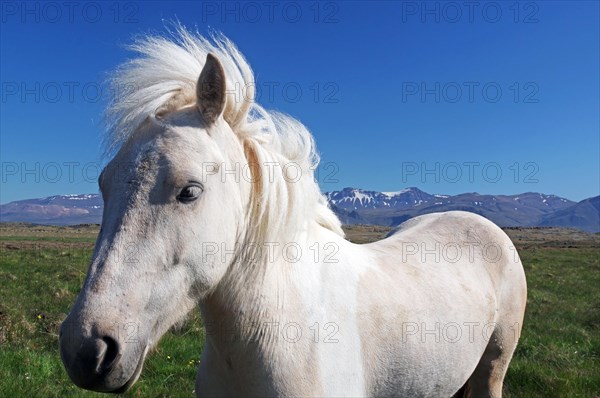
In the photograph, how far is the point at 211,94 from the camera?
2.36 meters

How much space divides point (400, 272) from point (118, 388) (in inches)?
81.1

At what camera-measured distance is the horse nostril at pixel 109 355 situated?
5.98ft

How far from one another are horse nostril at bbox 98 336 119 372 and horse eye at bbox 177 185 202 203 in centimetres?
66

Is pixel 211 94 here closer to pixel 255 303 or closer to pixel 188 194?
pixel 188 194

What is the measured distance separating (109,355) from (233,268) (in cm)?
77

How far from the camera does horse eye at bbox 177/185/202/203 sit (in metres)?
2.11

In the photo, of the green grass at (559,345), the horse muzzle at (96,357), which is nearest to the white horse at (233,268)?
the horse muzzle at (96,357)

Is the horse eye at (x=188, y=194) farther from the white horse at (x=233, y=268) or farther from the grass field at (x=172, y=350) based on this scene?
the grass field at (x=172, y=350)

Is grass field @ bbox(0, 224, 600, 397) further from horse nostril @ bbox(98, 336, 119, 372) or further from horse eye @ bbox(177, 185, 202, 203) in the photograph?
horse eye @ bbox(177, 185, 202, 203)

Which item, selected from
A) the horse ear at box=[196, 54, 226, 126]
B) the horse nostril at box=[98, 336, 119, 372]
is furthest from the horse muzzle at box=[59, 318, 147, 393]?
the horse ear at box=[196, 54, 226, 126]

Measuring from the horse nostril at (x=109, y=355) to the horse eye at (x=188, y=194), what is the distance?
66cm

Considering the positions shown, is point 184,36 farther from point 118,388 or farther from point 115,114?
point 118,388

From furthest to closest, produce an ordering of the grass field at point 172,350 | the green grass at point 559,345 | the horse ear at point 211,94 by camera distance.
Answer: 1. the green grass at point 559,345
2. the grass field at point 172,350
3. the horse ear at point 211,94

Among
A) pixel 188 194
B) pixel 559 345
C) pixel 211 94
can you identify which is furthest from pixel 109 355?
pixel 559 345
